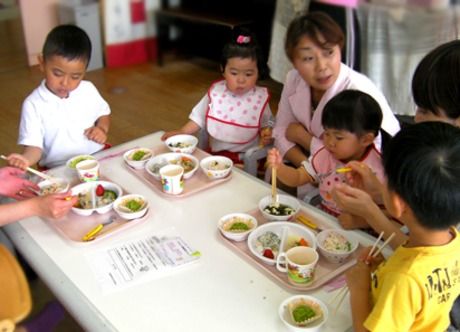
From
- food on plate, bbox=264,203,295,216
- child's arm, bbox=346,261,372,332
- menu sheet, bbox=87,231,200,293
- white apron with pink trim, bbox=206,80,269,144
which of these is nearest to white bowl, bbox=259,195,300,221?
food on plate, bbox=264,203,295,216

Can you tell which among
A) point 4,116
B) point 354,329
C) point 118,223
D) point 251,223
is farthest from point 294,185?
point 4,116

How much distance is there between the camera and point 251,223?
53.1 inches

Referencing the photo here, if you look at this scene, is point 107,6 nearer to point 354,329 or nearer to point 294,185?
point 294,185

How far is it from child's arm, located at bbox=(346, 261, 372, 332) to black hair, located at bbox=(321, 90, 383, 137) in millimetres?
531

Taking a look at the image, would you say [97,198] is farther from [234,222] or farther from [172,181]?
[234,222]

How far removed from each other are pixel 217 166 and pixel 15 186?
64 centimetres

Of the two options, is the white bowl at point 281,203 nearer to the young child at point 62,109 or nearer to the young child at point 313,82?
the young child at point 313,82

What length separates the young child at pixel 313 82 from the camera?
1.73m

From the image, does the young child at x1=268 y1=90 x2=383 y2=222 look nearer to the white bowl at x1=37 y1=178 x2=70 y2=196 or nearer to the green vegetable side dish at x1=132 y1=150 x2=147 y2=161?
the green vegetable side dish at x1=132 y1=150 x2=147 y2=161

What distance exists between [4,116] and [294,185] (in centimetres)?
308

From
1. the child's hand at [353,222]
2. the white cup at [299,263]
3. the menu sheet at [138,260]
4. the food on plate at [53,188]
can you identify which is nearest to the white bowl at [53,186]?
the food on plate at [53,188]

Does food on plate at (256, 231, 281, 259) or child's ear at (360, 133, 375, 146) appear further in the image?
child's ear at (360, 133, 375, 146)

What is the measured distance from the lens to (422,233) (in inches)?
37.5

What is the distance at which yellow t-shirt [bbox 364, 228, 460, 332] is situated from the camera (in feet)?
3.00
